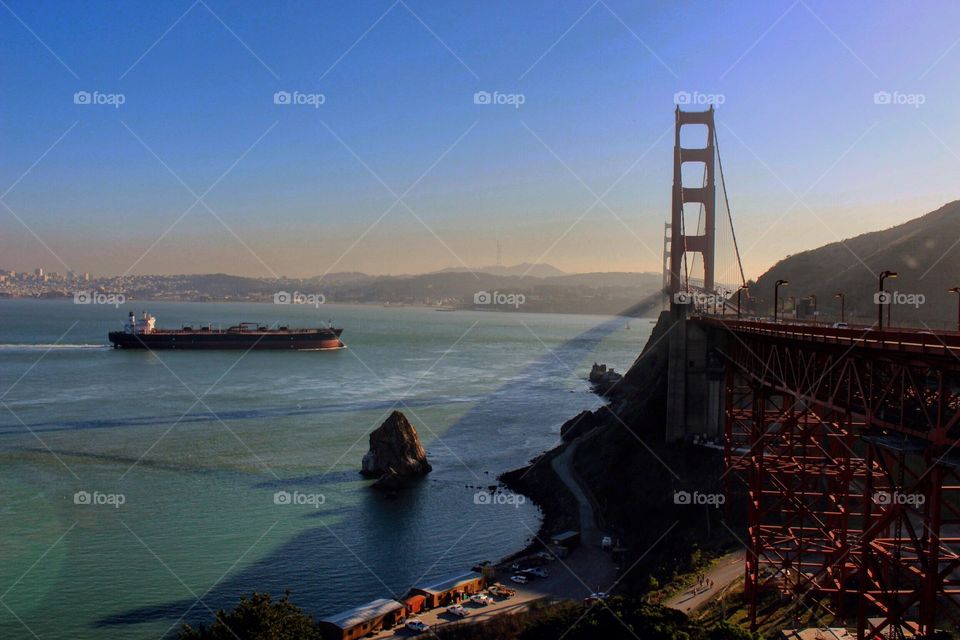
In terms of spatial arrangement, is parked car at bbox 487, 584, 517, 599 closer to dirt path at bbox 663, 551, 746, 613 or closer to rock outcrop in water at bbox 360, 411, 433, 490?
dirt path at bbox 663, 551, 746, 613

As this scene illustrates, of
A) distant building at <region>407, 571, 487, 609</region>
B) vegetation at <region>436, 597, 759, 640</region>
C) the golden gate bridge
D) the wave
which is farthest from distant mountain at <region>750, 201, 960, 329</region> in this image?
the wave

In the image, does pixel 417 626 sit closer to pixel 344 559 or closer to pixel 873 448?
pixel 344 559

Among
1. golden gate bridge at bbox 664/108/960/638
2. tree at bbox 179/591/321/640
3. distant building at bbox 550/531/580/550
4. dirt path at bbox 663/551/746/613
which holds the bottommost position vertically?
distant building at bbox 550/531/580/550

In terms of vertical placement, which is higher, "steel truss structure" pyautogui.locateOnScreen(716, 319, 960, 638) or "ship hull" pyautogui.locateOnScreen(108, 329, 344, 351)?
"ship hull" pyautogui.locateOnScreen(108, 329, 344, 351)

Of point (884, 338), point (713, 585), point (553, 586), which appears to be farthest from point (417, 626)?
point (884, 338)

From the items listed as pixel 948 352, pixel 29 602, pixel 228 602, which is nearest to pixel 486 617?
pixel 228 602

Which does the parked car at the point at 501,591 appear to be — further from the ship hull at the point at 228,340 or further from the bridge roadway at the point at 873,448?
the ship hull at the point at 228,340

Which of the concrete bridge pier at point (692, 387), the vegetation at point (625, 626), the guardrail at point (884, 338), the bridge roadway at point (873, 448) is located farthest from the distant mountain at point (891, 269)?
the vegetation at point (625, 626)
